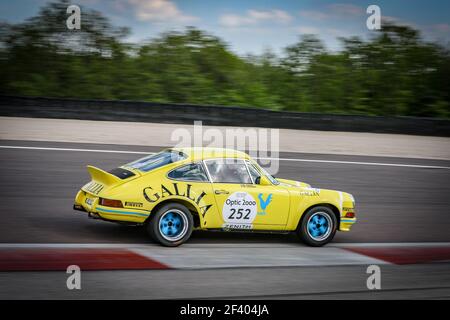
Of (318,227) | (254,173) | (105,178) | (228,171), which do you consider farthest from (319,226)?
(105,178)

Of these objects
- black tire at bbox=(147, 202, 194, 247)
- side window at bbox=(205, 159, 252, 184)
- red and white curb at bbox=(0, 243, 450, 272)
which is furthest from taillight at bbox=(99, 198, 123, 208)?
side window at bbox=(205, 159, 252, 184)

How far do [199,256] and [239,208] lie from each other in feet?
2.98

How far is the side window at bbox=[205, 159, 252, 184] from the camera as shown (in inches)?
350

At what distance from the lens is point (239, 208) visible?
885 cm

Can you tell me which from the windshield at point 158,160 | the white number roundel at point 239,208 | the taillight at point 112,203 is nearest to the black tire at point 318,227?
the white number roundel at point 239,208

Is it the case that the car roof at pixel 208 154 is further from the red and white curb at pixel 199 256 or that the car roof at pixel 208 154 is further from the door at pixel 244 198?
the red and white curb at pixel 199 256

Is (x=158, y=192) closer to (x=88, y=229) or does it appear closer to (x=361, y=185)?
(x=88, y=229)

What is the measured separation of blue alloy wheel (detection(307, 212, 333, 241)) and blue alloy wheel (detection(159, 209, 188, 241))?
6.12 ft

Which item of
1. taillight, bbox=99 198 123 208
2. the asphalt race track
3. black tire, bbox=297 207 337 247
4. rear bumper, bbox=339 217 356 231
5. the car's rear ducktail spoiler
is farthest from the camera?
rear bumper, bbox=339 217 356 231

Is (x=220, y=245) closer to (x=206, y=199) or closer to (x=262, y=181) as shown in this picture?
(x=206, y=199)

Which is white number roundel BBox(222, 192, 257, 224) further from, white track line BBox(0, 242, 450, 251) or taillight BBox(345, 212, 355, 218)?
taillight BBox(345, 212, 355, 218)

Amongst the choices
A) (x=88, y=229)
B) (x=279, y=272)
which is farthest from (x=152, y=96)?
(x=279, y=272)

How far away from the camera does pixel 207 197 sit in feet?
28.5
